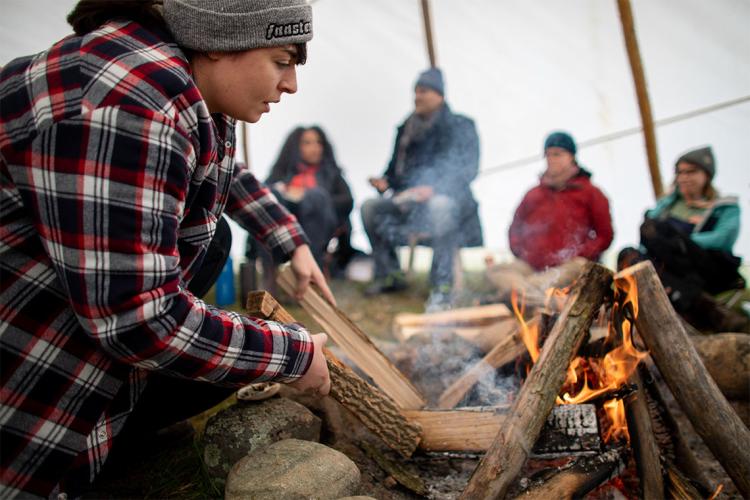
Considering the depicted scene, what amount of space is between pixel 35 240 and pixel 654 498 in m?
1.85

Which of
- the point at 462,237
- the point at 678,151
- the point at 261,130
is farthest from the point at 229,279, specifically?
the point at 678,151

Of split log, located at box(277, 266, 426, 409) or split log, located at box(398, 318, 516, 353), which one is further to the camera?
split log, located at box(398, 318, 516, 353)

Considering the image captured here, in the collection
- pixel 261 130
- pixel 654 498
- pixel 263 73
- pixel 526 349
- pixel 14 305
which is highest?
pixel 261 130

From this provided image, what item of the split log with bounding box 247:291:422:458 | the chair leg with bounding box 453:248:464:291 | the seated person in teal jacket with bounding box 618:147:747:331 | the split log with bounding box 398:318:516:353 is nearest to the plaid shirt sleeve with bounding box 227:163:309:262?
the split log with bounding box 247:291:422:458

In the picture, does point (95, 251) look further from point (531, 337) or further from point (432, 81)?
point (432, 81)

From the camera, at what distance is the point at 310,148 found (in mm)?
5785

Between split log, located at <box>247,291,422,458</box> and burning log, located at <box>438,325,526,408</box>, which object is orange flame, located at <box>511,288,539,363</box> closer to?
burning log, located at <box>438,325,526,408</box>

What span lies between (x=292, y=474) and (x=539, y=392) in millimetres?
788

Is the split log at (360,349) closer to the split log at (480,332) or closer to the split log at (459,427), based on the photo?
the split log at (459,427)

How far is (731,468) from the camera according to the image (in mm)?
1734

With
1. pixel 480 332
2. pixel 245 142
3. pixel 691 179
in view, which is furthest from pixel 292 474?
pixel 245 142

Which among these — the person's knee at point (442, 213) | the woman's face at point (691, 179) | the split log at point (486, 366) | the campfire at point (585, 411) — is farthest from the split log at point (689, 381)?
the person's knee at point (442, 213)

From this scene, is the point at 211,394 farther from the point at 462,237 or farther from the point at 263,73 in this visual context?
the point at 462,237

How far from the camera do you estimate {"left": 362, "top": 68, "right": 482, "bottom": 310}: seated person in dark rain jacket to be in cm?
527
